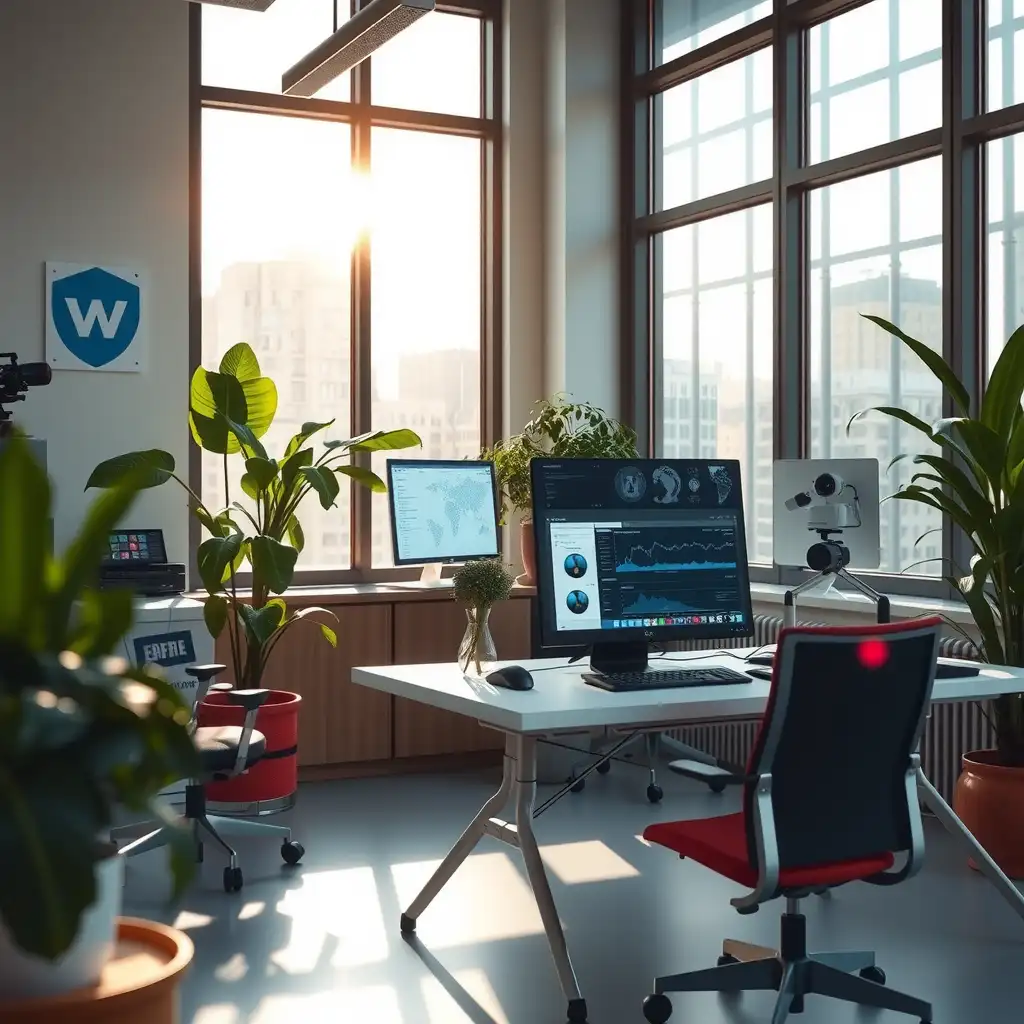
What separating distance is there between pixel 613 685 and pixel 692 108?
165 inches

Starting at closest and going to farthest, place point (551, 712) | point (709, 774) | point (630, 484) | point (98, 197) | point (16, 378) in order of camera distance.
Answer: point (709, 774) → point (551, 712) → point (630, 484) → point (16, 378) → point (98, 197)

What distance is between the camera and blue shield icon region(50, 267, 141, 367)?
5.62 m

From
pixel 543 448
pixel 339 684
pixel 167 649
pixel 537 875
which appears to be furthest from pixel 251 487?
pixel 537 875

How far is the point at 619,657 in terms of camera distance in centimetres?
353

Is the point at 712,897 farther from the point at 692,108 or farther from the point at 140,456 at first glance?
the point at 692,108

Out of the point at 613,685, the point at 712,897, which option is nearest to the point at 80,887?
the point at 613,685

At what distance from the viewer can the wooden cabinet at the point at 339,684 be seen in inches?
220

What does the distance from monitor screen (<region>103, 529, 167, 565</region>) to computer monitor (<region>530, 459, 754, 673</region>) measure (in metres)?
2.66

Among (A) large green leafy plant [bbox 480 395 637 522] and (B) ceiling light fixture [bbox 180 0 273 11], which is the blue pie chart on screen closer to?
(A) large green leafy plant [bbox 480 395 637 522]

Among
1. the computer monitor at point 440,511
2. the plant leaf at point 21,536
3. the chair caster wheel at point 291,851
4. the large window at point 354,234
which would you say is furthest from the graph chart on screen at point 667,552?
the large window at point 354,234

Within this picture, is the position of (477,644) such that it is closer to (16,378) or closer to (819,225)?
(16,378)

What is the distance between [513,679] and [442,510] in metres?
2.58

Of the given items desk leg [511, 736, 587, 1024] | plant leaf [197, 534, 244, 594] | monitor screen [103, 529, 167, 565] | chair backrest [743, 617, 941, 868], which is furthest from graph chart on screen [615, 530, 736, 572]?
Result: monitor screen [103, 529, 167, 565]

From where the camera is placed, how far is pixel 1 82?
554cm
